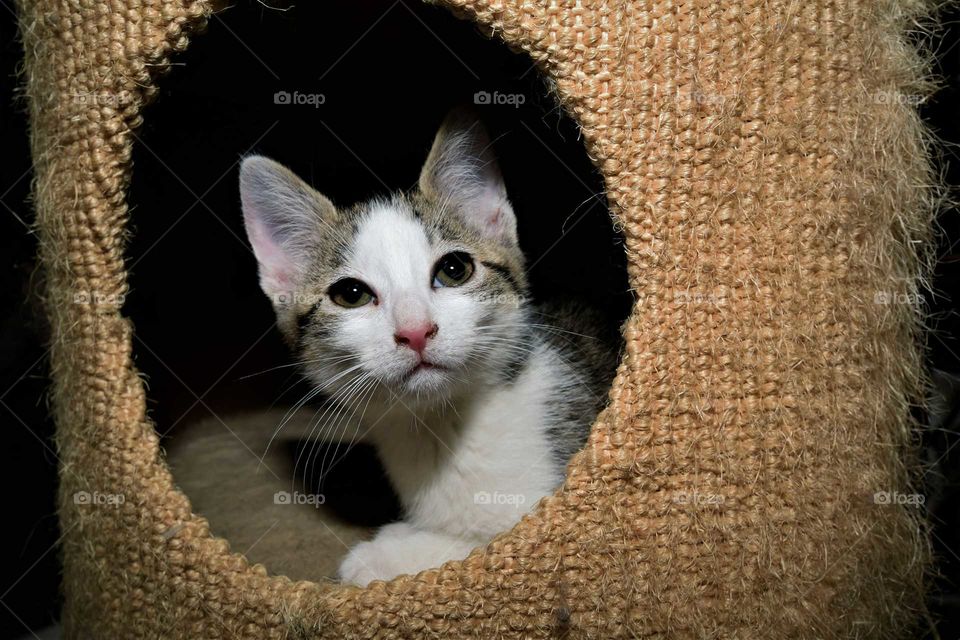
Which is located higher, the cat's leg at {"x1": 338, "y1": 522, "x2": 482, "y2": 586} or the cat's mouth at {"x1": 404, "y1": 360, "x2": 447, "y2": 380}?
the cat's mouth at {"x1": 404, "y1": 360, "x2": 447, "y2": 380}

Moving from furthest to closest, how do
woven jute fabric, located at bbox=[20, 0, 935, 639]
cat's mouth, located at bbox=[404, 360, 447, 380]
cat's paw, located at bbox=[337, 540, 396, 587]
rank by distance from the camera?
cat's paw, located at bbox=[337, 540, 396, 587] → cat's mouth, located at bbox=[404, 360, 447, 380] → woven jute fabric, located at bbox=[20, 0, 935, 639]

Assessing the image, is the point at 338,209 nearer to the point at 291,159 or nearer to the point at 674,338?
the point at 291,159

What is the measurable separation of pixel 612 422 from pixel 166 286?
56.2 inches

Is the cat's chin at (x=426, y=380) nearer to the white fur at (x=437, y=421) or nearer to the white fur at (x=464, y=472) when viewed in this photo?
Result: the white fur at (x=437, y=421)

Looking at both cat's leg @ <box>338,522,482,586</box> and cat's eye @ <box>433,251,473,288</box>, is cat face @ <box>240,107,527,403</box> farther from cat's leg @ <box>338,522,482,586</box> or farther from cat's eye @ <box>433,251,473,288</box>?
cat's leg @ <box>338,522,482,586</box>

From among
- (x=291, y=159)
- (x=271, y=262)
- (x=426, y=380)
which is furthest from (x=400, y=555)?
(x=291, y=159)

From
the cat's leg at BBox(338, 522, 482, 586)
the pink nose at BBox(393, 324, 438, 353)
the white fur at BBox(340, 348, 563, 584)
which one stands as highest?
the pink nose at BBox(393, 324, 438, 353)

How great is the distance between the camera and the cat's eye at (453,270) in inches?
51.1

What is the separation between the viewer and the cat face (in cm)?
118

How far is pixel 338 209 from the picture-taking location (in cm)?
146

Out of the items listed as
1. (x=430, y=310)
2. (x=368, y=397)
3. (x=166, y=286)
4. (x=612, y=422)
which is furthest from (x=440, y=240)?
(x=166, y=286)

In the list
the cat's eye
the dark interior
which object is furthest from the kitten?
the dark interior

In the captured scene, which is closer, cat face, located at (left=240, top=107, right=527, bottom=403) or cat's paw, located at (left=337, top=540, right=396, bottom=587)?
cat face, located at (left=240, top=107, right=527, bottom=403)

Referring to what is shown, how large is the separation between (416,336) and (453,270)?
0.23m
